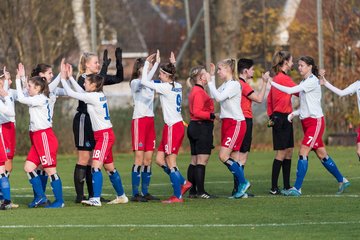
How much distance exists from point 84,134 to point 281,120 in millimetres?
3290

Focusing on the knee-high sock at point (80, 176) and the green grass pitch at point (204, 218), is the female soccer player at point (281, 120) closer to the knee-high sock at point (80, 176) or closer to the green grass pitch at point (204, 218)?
the green grass pitch at point (204, 218)

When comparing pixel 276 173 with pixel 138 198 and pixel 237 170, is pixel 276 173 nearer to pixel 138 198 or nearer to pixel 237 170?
pixel 237 170

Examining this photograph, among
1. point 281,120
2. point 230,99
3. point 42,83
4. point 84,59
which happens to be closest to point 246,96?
point 230,99

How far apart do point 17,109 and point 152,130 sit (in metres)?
15.7

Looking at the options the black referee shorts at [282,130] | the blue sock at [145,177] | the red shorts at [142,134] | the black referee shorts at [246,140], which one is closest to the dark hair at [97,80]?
the red shorts at [142,134]

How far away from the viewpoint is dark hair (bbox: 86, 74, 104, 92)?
672 inches

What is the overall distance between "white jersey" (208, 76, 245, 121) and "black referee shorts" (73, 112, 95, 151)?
1.85 meters

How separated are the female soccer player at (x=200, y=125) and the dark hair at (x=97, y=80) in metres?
1.68

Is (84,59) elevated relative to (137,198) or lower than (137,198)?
elevated

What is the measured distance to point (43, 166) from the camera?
16.8 meters

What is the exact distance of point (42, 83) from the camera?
16.9 meters

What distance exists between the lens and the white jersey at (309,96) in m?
18.4

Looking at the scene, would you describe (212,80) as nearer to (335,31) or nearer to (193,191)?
(193,191)

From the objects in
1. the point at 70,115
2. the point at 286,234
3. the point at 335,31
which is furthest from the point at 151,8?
the point at 286,234
